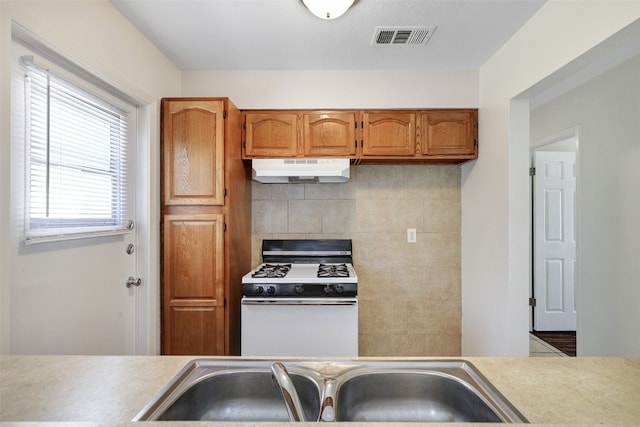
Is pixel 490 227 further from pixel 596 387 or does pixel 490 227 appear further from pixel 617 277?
pixel 596 387

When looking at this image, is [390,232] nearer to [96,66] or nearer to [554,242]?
[554,242]

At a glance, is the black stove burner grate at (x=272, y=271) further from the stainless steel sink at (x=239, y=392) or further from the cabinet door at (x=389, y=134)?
the stainless steel sink at (x=239, y=392)

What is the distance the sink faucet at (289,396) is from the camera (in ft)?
2.35

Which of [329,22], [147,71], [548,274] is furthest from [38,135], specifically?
[548,274]

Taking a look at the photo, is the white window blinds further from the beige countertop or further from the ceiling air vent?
the ceiling air vent

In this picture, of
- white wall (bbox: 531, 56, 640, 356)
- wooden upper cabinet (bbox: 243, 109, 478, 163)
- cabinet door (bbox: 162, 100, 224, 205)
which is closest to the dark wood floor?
white wall (bbox: 531, 56, 640, 356)

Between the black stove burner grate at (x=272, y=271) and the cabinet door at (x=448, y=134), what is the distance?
1437 mm

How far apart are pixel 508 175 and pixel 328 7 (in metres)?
1.50

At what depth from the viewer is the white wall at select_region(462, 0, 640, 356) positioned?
163 cm

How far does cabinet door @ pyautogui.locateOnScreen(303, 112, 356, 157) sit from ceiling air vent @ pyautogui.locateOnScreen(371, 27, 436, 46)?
1.95ft

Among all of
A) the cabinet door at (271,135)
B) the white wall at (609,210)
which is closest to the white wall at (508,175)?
the white wall at (609,210)

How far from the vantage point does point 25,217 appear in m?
1.34

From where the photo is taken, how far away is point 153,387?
839 mm

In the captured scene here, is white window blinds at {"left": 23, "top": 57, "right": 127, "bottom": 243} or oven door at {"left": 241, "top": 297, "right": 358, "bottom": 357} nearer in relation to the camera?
white window blinds at {"left": 23, "top": 57, "right": 127, "bottom": 243}
